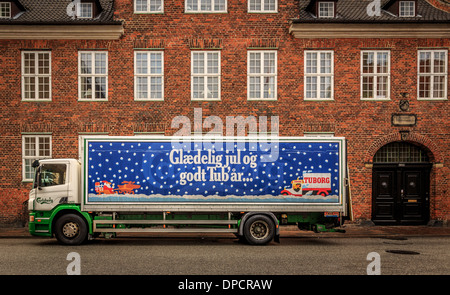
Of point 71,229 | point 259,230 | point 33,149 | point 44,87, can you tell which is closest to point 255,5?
point 44,87

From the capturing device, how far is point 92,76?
1830 cm

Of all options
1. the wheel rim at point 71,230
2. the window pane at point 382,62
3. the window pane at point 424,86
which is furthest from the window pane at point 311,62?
the wheel rim at point 71,230

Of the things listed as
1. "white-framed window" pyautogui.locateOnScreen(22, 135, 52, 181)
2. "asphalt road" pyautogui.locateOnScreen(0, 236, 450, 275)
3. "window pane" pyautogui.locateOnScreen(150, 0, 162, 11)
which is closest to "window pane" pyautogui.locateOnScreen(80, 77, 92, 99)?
"white-framed window" pyautogui.locateOnScreen(22, 135, 52, 181)

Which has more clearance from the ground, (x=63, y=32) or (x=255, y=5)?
(x=255, y=5)

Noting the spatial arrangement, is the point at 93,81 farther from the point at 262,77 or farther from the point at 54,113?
the point at 262,77

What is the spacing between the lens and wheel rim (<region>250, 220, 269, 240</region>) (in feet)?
42.1

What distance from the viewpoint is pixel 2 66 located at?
714 inches

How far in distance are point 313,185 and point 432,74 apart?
9.19 metres

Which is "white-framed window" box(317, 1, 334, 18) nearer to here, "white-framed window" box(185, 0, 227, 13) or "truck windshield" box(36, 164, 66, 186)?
"white-framed window" box(185, 0, 227, 13)

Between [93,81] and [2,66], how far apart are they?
3.82 metres

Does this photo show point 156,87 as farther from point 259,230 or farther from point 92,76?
point 259,230

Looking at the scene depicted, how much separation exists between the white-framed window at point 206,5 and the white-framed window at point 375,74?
20.6 ft

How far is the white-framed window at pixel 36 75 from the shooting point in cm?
1822

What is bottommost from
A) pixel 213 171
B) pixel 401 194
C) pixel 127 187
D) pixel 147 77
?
pixel 401 194
